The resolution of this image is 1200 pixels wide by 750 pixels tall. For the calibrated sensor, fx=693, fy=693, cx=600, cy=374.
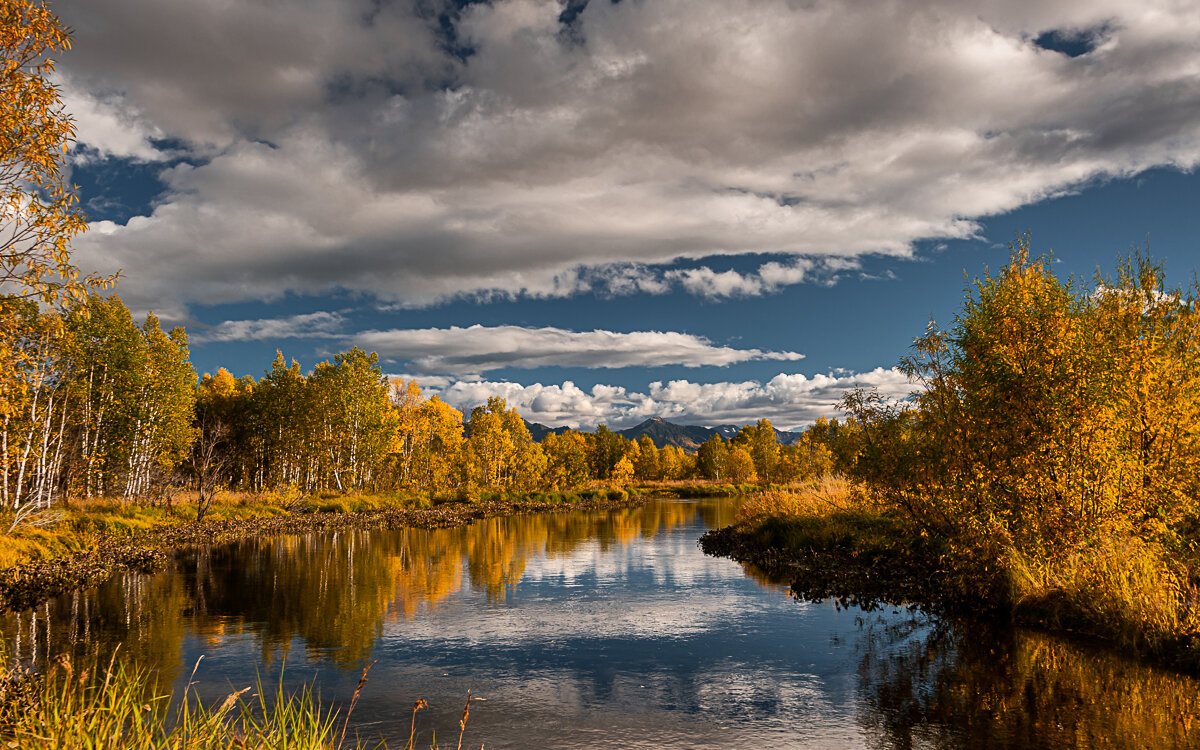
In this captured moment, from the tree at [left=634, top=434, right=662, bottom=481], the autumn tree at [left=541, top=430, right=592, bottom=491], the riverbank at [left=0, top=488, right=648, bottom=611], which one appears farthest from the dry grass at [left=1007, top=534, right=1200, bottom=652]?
the tree at [left=634, top=434, right=662, bottom=481]

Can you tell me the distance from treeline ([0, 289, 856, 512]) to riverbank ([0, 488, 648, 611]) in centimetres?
210

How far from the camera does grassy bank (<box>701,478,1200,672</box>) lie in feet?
47.0

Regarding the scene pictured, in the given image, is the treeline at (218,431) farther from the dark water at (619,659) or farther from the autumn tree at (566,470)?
the dark water at (619,659)

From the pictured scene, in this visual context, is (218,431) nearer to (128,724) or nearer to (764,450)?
(128,724)

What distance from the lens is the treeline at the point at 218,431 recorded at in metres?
35.7

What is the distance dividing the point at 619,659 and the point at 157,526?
34.4m

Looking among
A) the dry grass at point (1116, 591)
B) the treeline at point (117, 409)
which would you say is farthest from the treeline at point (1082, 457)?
the treeline at point (117, 409)

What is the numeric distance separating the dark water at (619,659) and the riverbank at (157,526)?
1958 millimetres

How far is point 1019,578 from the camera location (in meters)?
17.4

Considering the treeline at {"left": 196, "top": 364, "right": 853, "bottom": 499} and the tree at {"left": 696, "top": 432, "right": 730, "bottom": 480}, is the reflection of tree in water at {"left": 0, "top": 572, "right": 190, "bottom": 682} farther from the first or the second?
the tree at {"left": 696, "top": 432, "right": 730, "bottom": 480}

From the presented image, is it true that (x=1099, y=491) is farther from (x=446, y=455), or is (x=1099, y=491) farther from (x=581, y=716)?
(x=446, y=455)

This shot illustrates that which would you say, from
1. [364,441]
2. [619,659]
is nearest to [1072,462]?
[619,659]

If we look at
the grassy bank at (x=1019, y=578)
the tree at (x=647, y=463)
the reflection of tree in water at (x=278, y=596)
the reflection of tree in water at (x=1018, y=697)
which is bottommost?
the reflection of tree in water at (x=278, y=596)

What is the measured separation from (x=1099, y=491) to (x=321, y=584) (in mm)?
23425
